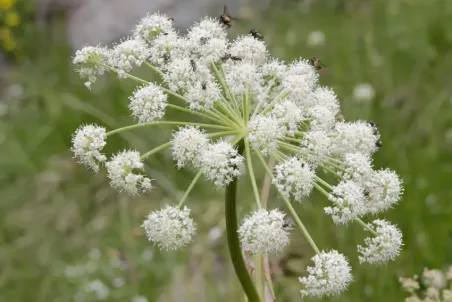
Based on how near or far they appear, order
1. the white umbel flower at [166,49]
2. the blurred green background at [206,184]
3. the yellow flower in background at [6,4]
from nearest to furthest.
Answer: the white umbel flower at [166,49]
the blurred green background at [206,184]
the yellow flower in background at [6,4]

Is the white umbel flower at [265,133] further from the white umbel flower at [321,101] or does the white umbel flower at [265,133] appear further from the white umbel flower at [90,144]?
the white umbel flower at [90,144]

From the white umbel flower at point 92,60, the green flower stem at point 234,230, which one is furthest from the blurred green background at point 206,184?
the white umbel flower at point 92,60

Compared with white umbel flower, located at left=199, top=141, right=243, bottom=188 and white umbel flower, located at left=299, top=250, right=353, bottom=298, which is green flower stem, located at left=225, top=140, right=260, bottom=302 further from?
white umbel flower, located at left=299, top=250, right=353, bottom=298

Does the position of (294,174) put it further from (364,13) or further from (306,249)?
(364,13)

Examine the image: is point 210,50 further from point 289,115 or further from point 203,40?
point 289,115

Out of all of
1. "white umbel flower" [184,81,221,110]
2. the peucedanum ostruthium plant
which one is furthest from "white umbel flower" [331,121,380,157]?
"white umbel flower" [184,81,221,110]

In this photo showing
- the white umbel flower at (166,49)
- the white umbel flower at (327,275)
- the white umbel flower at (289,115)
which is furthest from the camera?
the white umbel flower at (166,49)
